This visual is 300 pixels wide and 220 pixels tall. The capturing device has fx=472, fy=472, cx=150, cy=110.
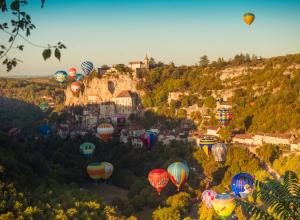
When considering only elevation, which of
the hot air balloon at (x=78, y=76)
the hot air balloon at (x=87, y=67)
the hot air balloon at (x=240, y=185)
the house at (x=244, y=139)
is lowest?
the hot air balloon at (x=240, y=185)

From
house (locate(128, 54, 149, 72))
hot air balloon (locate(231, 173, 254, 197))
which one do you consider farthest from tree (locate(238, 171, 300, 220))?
house (locate(128, 54, 149, 72))

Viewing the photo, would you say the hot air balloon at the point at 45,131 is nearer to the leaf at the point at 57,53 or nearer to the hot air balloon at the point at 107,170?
the hot air balloon at the point at 107,170

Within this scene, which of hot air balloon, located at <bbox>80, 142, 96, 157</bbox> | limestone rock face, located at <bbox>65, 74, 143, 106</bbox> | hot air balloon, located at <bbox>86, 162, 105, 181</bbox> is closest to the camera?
hot air balloon, located at <bbox>86, 162, 105, 181</bbox>

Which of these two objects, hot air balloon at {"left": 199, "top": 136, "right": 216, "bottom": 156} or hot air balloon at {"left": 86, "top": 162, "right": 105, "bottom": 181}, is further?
hot air balloon at {"left": 86, "top": 162, "right": 105, "bottom": 181}

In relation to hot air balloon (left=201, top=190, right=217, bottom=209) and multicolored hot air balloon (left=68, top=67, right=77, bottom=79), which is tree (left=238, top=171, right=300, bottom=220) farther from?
multicolored hot air balloon (left=68, top=67, right=77, bottom=79)

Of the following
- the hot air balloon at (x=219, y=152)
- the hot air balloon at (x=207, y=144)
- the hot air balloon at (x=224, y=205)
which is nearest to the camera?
the hot air balloon at (x=224, y=205)

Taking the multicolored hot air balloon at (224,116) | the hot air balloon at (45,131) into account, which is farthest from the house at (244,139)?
the hot air balloon at (45,131)

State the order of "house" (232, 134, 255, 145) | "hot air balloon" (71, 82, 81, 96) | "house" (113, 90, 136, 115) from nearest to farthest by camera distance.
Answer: "house" (232, 134, 255, 145)
"house" (113, 90, 136, 115)
"hot air balloon" (71, 82, 81, 96)
